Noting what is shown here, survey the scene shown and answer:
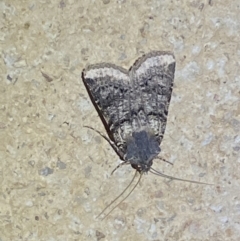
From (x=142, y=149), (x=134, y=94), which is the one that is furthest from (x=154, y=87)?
(x=142, y=149)

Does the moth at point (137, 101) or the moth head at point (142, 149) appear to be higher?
the moth at point (137, 101)

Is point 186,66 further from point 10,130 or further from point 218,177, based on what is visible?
point 10,130

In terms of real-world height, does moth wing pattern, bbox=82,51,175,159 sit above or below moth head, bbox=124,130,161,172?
above

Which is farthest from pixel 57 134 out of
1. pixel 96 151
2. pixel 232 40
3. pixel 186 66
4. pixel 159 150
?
pixel 232 40

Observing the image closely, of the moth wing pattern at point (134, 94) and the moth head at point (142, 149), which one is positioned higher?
the moth wing pattern at point (134, 94)
